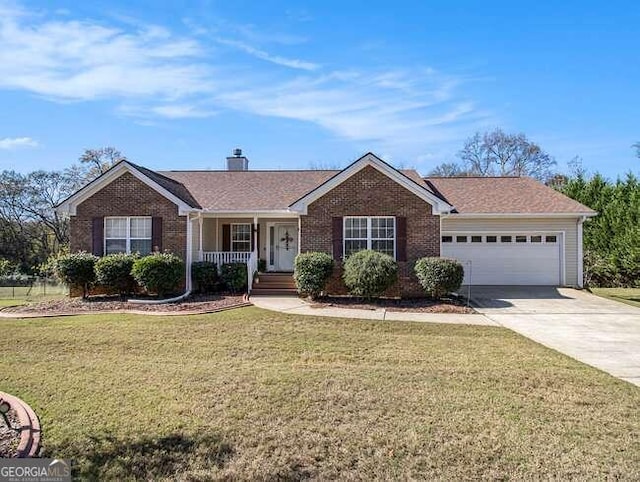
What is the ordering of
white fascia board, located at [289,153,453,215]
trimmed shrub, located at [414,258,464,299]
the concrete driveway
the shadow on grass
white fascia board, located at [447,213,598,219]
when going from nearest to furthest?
the shadow on grass
the concrete driveway
trimmed shrub, located at [414,258,464,299]
white fascia board, located at [289,153,453,215]
white fascia board, located at [447,213,598,219]

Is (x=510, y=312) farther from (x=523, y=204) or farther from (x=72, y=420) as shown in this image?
(x=72, y=420)

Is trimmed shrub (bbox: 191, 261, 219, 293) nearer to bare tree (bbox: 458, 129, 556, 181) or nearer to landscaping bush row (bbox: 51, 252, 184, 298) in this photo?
landscaping bush row (bbox: 51, 252, 184, 298)

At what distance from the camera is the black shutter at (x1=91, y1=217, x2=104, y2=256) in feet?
51.7

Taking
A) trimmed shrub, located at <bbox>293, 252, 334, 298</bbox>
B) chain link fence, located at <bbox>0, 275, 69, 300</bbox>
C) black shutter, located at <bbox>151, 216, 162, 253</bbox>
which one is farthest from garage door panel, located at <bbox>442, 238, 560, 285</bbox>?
chain link fence, located at <bbox>0, 275, 69, 300</bbox>

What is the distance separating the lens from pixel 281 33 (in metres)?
10.9

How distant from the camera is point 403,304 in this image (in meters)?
13.7

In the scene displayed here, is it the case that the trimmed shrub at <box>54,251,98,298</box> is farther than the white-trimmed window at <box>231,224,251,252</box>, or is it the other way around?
the white-trimmed window at <box>231,224,251,252</box>

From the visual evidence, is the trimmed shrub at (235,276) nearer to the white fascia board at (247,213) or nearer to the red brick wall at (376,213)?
the white fascia board at (247,213)

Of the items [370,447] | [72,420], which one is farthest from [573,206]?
[72,420]

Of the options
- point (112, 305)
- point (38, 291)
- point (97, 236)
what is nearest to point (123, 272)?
point (112, 305)

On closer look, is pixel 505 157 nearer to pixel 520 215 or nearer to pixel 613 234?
pixel 613 234

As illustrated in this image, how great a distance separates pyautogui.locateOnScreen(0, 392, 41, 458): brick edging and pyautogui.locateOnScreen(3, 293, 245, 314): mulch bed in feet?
23.0

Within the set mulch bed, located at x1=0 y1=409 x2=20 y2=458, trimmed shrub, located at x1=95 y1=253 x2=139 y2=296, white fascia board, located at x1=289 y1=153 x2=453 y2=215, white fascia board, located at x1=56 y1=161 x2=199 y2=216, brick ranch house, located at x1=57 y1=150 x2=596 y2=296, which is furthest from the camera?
white fascia board, located at x1=56 y1=161 x2=199 y2=216

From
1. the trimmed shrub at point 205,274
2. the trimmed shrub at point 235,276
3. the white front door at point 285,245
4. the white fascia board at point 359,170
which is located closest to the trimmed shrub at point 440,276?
the white fascia board at point 359,170
